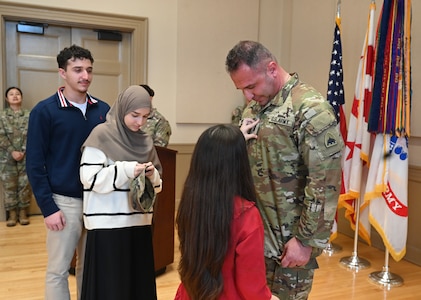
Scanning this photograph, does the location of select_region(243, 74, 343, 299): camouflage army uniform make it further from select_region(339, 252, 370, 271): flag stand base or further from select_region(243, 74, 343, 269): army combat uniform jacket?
select_region(339, 252, 370, 271): flag stand base

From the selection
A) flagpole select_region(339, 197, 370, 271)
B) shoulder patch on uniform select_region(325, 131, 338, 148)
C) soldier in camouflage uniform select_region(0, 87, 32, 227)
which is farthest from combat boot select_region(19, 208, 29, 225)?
shoulder patch on uniform select_region(325, 131, 338, 148)

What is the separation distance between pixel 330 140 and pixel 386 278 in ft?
7.32

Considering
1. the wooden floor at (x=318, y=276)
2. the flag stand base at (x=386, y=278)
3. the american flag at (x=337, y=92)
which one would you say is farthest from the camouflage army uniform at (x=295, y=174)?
the american flag at (x=337, y=92)

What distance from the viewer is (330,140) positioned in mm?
1305

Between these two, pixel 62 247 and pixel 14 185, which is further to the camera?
pixel 14 185

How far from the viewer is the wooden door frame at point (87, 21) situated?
13.4 ft

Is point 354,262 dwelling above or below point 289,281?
below

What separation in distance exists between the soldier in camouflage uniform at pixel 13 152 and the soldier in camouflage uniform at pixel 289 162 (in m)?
3.44

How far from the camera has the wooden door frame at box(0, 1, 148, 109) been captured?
13.4ft

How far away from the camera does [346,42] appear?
13.5 ft

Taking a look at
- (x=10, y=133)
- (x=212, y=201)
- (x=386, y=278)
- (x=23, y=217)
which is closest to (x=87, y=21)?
(x=10, y=133)

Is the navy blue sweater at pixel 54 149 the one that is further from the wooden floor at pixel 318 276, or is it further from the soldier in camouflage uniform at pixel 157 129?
the soldier in camouflage uniform at pixel 157 129

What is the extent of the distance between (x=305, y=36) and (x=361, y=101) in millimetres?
1724

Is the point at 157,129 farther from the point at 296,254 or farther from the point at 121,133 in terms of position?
the point at 296,254
